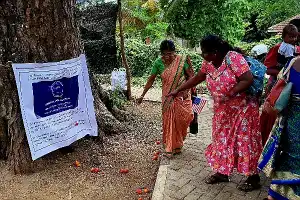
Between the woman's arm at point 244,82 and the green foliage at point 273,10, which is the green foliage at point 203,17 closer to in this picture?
the green foliage at point 273,10

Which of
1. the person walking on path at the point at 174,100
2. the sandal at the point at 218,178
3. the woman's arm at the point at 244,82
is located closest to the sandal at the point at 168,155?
the person walking on path at the point at 174,100

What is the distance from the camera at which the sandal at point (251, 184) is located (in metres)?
4.14

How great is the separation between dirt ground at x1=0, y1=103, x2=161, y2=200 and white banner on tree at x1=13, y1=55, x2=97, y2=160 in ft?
1.04

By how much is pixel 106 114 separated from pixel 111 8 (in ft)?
22.0

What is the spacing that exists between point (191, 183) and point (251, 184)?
707mm

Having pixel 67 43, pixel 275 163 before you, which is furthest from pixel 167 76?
pixel 275 163

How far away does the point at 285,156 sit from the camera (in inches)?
127

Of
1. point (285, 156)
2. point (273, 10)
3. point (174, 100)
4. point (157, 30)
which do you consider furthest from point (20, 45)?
point (273, 10)

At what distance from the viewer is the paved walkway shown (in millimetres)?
4098

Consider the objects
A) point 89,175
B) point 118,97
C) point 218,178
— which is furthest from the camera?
point 118,97

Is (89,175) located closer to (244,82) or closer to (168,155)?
(168,155)

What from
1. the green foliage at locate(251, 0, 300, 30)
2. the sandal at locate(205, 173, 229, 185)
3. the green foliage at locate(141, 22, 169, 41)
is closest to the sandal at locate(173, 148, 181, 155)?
the sandal at locate(205, 173, 229, 185)

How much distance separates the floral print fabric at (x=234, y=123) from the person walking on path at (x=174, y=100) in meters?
1.14

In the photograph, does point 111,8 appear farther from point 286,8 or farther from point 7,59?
point 286,8
